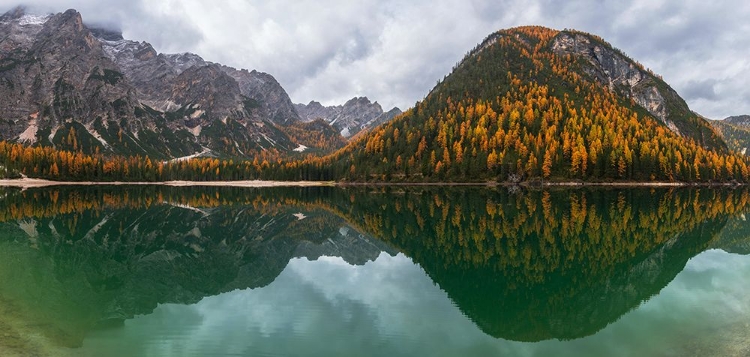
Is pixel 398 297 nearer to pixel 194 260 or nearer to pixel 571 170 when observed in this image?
pixel 194 260

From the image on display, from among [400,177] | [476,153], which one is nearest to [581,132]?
[476,153]

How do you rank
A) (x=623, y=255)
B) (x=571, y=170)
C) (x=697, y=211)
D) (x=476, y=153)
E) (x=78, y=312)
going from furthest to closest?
(x=476, y=153) → (x=571, y=170) → (x=697, y=211) → (x=623, y=255) → (x=78, y=312)

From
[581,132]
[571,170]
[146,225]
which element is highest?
[581,132]

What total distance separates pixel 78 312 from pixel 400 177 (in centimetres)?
A: 17627

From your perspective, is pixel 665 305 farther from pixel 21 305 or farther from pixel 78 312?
pixel 21 305

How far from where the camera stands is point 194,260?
38.2 meters

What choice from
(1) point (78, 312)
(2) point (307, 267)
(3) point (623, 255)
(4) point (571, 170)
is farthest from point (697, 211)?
(4) point (571, 170)

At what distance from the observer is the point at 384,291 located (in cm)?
2703

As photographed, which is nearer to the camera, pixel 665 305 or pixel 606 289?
pixel 665 305

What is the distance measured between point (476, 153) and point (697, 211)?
116m

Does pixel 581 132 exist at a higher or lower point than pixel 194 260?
higher

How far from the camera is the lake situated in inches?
722

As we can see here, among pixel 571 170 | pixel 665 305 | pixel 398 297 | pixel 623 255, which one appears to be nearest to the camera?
pixel 665 305

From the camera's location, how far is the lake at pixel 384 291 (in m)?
18.3
